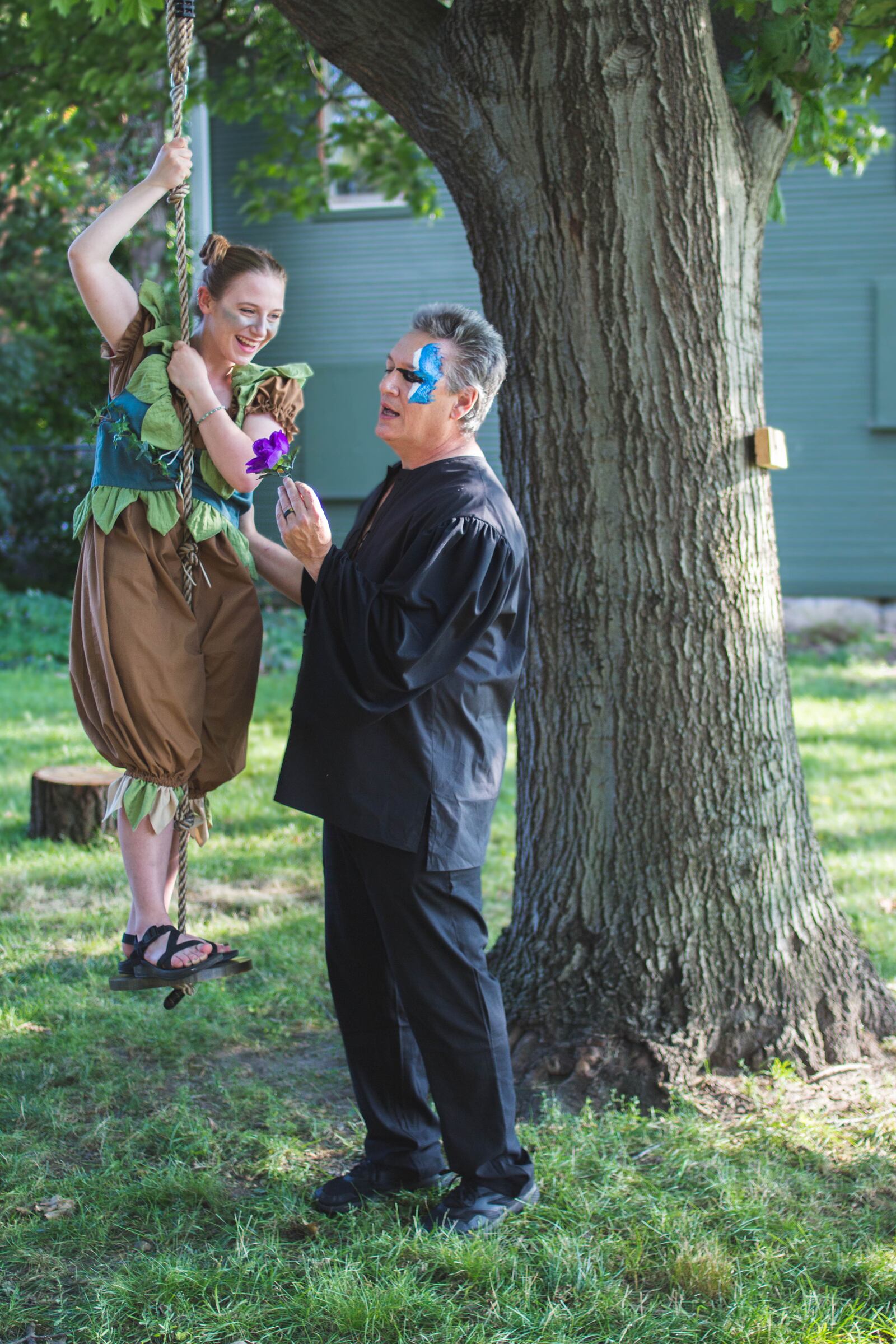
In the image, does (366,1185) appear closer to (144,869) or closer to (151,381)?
(144,869)

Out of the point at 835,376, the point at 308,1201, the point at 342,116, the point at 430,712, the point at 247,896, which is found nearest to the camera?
the point at 430,712

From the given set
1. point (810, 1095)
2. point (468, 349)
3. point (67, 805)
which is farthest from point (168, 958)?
point (67, 805)

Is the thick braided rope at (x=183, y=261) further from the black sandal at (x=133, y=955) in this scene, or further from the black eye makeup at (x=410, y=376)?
the black eye makeup at (x=410, y=376)

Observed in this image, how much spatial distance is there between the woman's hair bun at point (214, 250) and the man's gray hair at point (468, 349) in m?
0.53

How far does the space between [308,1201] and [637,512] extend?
2077 millimetres

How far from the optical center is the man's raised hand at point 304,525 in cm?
269

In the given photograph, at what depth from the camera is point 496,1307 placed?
8.82ft

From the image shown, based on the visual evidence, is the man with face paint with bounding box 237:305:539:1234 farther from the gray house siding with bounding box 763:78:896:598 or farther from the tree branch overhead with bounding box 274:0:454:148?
the gray house siding with bounding box 763:78:896:598

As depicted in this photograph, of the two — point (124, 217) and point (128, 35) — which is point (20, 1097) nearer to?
point (124, 217)

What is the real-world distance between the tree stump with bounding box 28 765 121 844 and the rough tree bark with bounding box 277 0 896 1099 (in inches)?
118

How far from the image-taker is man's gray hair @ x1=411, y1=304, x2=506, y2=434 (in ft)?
9.41

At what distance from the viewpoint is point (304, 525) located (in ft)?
8.80

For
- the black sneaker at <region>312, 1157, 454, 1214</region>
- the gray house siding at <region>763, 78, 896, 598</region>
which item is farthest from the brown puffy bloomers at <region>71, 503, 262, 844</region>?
the gray house siding at <region>763, 78, 896, 598</region>

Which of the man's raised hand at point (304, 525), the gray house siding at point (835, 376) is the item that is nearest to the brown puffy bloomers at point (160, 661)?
the man's raised hand at point (304, 525)
